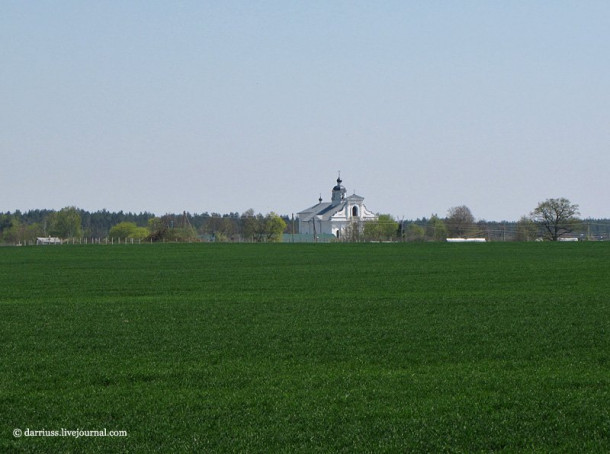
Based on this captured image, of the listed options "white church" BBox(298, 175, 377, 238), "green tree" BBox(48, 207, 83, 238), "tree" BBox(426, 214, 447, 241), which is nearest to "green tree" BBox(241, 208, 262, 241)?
"white church" BBox(298, 175, 377, 238)

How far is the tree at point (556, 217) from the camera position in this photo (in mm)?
134125

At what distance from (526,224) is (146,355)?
134 m

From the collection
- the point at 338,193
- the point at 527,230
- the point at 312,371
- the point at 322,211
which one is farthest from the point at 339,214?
the point at 312,371

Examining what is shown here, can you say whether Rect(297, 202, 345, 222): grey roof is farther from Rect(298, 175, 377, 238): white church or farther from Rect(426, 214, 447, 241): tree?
Rect(426, 214, 447, 241): tree

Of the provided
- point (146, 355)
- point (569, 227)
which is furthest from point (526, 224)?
point (146, 355)

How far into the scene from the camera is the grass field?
10.3 metres

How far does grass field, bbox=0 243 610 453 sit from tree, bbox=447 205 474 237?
136123mm

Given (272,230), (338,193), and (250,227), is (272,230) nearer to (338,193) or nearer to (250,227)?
(250,227)

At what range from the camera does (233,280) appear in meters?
37.3

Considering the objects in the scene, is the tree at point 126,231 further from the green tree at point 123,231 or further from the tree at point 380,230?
the tree at point 380,230

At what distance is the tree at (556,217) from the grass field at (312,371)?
109587 mm

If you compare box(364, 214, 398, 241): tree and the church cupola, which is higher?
the church cupola

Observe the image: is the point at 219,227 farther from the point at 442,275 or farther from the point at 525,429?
the point at 525,429

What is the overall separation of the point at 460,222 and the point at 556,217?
3792 cm
